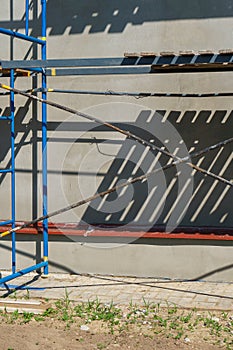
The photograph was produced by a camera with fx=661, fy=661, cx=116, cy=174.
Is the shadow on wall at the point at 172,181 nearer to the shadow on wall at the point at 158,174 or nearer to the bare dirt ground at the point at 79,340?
the shadow on wall at the point at 158,174

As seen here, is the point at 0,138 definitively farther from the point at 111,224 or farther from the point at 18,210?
the point at 111,224

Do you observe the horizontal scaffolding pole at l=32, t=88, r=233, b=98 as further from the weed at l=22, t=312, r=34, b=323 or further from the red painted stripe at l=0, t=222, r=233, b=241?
the weed at l=22, t=312, r=34, b=323

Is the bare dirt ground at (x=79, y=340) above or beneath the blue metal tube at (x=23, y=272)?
→ beneath

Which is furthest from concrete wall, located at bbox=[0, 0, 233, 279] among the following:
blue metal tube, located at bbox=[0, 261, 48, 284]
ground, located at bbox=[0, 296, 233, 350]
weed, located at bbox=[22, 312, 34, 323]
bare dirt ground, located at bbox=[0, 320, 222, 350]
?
bare dirt ground, located at bbox=[0, 320, 222, 350]

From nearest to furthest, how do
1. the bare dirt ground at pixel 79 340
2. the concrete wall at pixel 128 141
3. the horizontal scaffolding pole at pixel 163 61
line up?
the bare dirt ground at pixel 79 340, the horizontal scaffolding pole at pixel 163 61, the concrete wall at pixel 128 141

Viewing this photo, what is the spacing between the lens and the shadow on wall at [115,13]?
7.47 m

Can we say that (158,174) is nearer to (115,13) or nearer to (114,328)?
(115,13)

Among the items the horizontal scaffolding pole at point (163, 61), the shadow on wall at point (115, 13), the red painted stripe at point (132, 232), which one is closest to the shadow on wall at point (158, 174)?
the red painted stripe at point (132, 232)

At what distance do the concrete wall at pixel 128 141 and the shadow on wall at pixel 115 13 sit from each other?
1 centimetres

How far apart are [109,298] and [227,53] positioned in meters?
2.81

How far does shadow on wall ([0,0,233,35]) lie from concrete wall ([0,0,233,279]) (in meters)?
0.01

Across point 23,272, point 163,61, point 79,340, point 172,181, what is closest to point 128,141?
point 172,181

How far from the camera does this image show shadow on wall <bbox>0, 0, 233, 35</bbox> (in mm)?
7469

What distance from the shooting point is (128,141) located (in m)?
7.78
